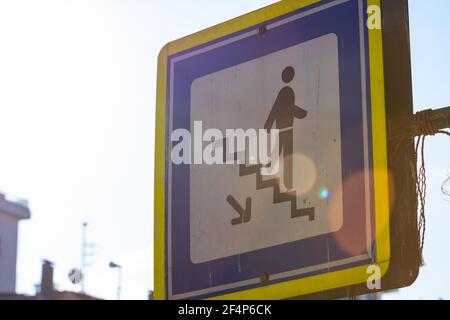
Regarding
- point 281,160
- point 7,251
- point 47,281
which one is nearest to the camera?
point 281,160

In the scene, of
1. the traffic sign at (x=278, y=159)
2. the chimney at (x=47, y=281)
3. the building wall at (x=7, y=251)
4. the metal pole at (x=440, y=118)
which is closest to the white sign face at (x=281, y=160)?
the traffic sign at (x=278, y=159)

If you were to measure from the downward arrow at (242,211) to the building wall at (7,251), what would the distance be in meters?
65.1

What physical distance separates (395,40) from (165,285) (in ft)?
3.66

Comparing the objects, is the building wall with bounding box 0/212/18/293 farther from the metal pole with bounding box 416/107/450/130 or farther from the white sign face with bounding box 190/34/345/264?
the metal pole with bounding box 416/107/450/130

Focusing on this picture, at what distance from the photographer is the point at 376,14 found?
9.75 feet

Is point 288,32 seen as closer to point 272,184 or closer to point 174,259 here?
point 272,184

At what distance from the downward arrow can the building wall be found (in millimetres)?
65052

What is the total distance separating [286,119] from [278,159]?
14 cm

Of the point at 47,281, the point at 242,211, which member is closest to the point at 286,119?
the point at 242,211

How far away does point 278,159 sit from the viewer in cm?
296

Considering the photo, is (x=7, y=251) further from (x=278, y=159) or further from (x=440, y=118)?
(x=440, y=118)

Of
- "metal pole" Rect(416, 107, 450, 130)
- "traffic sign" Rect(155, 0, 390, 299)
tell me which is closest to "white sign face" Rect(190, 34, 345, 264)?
"traffic sign" Rect(155, 0, 390, 299)

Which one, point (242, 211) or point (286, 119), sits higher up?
point (286, 119)
